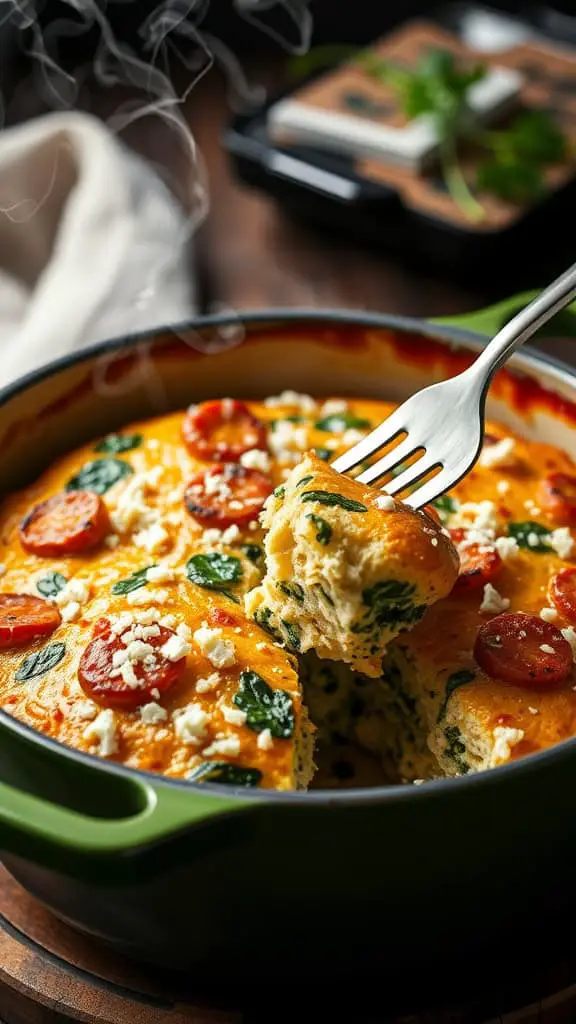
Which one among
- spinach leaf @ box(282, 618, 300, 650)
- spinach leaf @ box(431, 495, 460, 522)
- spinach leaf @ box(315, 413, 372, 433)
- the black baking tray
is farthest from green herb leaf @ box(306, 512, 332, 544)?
the black baking tray

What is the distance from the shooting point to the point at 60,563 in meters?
2.55

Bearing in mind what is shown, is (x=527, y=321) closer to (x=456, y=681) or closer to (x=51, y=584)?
(x=456, y=681)

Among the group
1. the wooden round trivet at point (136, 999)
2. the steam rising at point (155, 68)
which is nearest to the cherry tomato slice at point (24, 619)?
the wooden round trivet at point (136, 999)

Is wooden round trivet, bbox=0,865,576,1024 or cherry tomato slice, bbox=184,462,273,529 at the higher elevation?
cherry tomato slice, bbox=184,462,273,529

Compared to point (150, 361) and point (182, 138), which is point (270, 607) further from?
point (182, 138)

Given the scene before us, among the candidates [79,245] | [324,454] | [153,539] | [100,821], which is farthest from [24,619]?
[79,245]

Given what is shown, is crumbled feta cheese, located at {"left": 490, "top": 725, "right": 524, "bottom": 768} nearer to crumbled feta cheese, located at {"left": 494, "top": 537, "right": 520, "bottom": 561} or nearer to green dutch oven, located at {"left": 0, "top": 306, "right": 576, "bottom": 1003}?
green dutch oven, located at {"left": 0, "top": 306, "right": 576, "bottom": 1003}

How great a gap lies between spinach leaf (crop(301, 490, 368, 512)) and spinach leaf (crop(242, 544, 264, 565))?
15.1 inches

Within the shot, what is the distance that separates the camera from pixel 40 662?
231 centimetres

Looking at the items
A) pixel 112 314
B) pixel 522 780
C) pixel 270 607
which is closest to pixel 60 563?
pixel 270 607

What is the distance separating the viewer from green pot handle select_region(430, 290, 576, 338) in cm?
287

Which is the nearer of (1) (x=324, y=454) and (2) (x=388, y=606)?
(2) (x=388, y=606)

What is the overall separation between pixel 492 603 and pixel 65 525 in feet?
2.93

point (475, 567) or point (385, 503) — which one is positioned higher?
point (385, 503)
